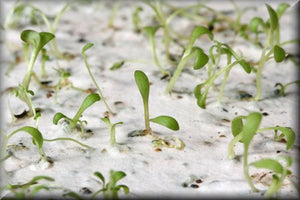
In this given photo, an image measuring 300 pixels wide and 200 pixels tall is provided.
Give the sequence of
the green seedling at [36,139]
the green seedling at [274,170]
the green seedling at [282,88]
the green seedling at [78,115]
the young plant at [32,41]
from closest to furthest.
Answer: the green seedling at [274,170] → the green seedling at [36,139] → the green seedling at [78,115] → the young plant at [32,41] → the green seedling at [282,88]

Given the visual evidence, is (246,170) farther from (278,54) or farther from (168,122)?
(278,54)

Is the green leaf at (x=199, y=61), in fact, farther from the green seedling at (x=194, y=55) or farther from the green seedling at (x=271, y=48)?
the green seedling at (x=271, y=48)

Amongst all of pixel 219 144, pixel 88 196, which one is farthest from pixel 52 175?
pixel 219 144

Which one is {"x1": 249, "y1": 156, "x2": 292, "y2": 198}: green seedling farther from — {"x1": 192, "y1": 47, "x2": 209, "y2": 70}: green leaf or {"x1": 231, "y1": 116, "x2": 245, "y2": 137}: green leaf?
{"x1": 192, "y1": 47, "x2": 209, "y2": 70}: green leaf

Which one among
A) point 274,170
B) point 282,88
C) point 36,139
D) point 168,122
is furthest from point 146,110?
point 282,88

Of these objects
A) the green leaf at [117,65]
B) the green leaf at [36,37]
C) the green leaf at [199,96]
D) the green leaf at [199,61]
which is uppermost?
the green leaf at [117,65]

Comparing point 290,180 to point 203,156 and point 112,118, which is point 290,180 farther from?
point 112,118

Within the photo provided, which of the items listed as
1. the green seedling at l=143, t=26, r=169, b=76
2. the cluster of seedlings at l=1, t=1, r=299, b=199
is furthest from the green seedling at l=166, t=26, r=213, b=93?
the green seedling at l=143, t=26, r=169, b=76

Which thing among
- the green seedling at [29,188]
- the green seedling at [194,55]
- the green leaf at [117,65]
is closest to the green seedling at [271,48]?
the green seedling at [194,55]
